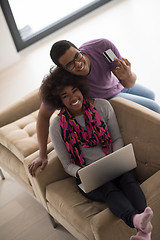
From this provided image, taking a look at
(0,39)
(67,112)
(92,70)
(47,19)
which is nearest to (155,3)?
(47,19)

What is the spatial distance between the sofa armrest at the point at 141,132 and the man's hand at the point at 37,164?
0.54 meters

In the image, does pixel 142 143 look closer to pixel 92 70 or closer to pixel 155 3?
pixel 92 70

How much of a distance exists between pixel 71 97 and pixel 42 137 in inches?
15.4

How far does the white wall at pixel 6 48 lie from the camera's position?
554cm

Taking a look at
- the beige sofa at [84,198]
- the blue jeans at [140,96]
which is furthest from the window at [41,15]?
the beige sofa at [84,198]

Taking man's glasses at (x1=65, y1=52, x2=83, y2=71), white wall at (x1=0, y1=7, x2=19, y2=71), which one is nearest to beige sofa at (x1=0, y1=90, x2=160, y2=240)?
man's glasses at (x1=65, y1=52, x2=83, y2=71)

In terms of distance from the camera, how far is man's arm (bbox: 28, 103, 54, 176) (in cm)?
248

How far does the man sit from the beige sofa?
0.13 meters

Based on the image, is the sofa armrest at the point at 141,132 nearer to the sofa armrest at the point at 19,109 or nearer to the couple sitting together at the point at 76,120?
the couple sitting together at the point at 76,120

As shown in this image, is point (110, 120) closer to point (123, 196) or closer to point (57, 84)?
point (57, 84)

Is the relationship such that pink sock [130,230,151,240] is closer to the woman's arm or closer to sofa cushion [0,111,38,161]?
the woman's arm

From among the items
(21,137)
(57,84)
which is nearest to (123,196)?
(57,84)

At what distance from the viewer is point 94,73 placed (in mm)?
2668

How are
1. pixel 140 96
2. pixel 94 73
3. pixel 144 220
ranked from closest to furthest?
pixel 144 220 → pixel 94 73 → pixel 140 96
